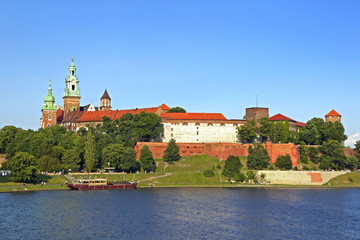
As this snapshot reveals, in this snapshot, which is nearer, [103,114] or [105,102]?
[103,114]

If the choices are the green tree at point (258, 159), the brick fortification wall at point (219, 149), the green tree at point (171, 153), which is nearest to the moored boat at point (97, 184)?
the green tree at point (171, 153)

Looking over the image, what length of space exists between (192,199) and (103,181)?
2119 cm

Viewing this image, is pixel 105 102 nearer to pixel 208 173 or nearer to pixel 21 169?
pixel 208 173

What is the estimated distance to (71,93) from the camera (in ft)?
479

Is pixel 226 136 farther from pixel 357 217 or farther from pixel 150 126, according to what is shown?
pixel 357 217

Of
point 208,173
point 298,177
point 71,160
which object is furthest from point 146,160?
point 298,177

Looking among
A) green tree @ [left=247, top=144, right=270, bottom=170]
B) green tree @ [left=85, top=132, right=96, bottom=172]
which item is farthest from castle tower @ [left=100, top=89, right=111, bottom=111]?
green tree @ [left=247, top=144, right=270, bottom=170]

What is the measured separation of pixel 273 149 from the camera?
107 m

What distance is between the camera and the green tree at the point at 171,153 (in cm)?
10362

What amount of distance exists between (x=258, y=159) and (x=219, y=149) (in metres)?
13.5

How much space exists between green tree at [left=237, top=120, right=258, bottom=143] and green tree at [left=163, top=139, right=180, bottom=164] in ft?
58.6

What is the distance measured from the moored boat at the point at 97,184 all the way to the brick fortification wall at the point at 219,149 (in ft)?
70.2

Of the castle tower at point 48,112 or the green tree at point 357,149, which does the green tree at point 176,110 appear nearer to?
the castle tower at point 48,112

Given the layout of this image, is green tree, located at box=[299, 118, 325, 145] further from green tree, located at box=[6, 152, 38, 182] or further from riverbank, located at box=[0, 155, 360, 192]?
green tree, located at box=[6, 152, 38, 182]
